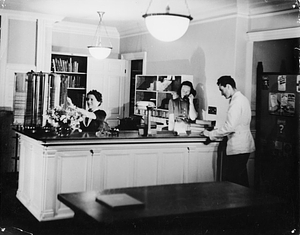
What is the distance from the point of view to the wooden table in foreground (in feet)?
8.29

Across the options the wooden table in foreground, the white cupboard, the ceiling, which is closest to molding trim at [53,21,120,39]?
the ceiling

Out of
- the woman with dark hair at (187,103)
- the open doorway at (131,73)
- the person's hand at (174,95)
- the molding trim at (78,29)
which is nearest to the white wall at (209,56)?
the woman with dark hair at (187,103)

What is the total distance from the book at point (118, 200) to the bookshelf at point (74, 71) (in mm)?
5926

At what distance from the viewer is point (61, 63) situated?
8445 mm

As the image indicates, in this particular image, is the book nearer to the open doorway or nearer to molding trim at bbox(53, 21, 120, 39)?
the open doorway

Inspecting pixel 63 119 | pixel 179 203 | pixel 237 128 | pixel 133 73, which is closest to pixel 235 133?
pixel 237 128

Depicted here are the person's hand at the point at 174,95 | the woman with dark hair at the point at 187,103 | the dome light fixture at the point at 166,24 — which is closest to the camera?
the dome light fixture at the point at 166,24

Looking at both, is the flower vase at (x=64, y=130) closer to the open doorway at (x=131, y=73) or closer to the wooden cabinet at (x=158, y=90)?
the wooden cabinet at (x=158, y=90)

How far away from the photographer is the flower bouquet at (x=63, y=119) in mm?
4855

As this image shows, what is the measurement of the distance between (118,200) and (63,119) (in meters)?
2.37

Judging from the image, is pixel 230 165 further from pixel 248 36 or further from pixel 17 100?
pixel 17 100

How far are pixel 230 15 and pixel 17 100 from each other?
148 inches

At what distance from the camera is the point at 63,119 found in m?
4.86

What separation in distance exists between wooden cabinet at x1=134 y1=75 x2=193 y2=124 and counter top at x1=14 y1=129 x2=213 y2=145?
1.68 meters
